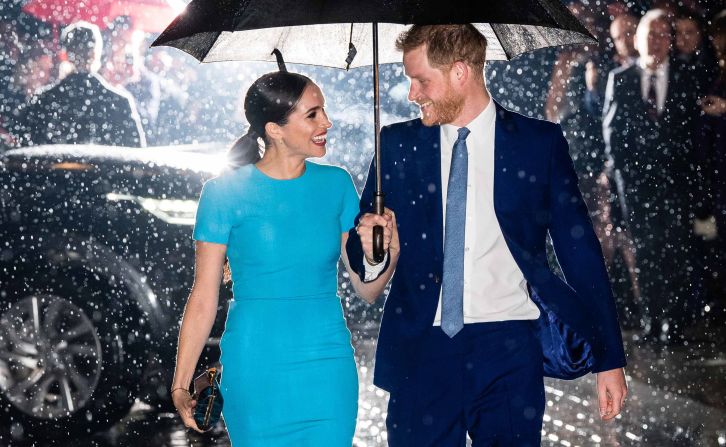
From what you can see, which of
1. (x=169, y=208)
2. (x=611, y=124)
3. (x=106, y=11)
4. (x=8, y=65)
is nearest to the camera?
(x=169, y=208)

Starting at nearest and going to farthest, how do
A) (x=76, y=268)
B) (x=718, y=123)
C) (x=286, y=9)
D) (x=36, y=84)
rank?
1. (x=286, y=9)
2. (x=76, y=268)
3. (x=718, y=123)
4. (x=36, y=84)

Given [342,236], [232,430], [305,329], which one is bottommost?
[232,430]

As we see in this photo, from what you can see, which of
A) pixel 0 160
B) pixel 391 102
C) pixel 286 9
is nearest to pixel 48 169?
pixel 0 160

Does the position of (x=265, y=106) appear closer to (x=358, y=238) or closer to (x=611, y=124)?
(x=358, y=238)

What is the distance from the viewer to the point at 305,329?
12.2 feet

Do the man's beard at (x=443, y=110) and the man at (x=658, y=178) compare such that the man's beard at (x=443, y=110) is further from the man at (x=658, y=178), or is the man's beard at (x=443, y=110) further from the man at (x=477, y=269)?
the man at (x=658, y=178)

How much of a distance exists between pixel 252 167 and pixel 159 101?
16072 millimetres

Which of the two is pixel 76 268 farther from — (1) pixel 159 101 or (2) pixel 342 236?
(1) pixel 159 101

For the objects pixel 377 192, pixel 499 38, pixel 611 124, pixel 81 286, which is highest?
pixel 499 38

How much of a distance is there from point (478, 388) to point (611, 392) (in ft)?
1.39

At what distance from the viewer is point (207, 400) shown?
357 cm

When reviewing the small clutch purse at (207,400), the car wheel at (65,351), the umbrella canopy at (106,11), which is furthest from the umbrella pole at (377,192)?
the umbrella canopy at (106,11)

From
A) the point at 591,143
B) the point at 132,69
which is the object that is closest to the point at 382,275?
the point at 591,143

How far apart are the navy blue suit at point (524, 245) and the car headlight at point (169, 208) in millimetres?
3359
